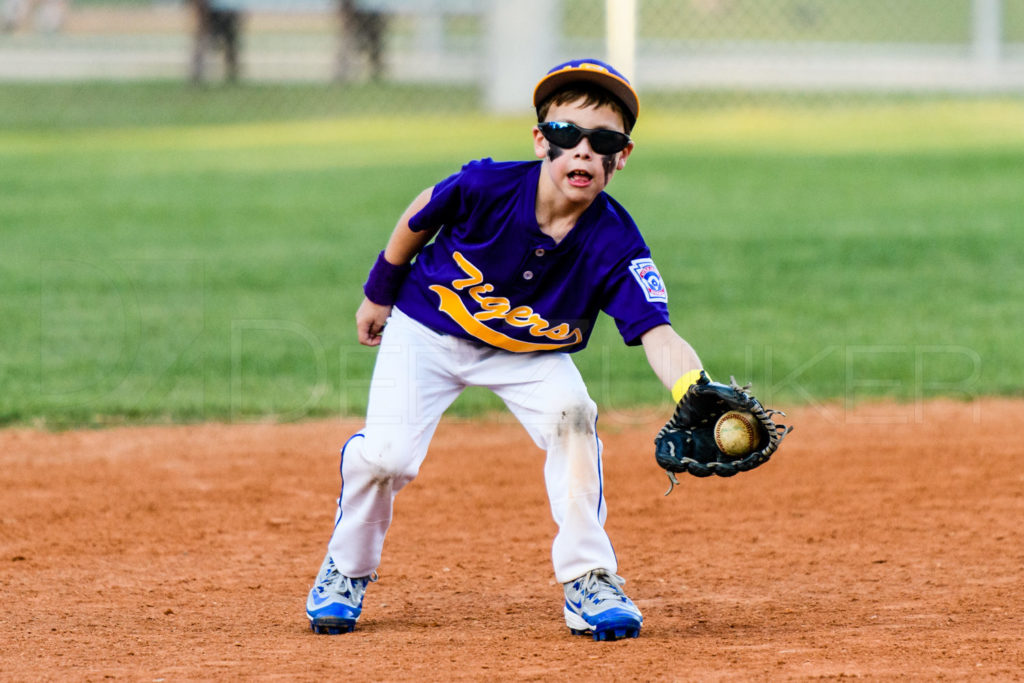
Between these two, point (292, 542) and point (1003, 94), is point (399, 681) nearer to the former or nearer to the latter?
point (292, 542)

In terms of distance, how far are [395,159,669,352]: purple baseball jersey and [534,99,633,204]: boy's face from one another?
102mm

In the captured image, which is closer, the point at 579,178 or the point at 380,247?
the point at 579,178

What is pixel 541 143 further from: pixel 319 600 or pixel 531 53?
pixel 531 53

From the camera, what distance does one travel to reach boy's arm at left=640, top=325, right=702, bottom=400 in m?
3.28

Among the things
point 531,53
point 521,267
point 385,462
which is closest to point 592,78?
point 521,267

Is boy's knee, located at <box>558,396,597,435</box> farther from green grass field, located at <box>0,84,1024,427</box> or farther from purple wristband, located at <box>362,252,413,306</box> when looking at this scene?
green grass field, located at <box>0,84,1024,427</box>

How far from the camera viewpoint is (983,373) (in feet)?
23.2

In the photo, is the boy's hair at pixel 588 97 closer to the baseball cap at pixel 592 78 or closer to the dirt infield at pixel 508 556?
the baseball cap at pixel 592 78

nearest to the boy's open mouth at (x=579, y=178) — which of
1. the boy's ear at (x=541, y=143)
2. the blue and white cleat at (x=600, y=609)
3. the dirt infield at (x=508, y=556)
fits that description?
the boy's ear at (x=541, y=143)

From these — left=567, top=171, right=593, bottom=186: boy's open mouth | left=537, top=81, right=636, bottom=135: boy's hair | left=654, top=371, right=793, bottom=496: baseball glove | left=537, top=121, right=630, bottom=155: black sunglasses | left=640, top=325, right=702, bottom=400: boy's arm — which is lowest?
left=654, top=371, right=793, bottom=496: baseball glove

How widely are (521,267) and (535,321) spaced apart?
15cm

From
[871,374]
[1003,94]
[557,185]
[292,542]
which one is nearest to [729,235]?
[871,374]

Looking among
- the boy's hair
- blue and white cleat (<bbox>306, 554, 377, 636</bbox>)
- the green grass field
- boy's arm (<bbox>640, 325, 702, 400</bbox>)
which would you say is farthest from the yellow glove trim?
the green grass field

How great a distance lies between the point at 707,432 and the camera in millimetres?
3275
